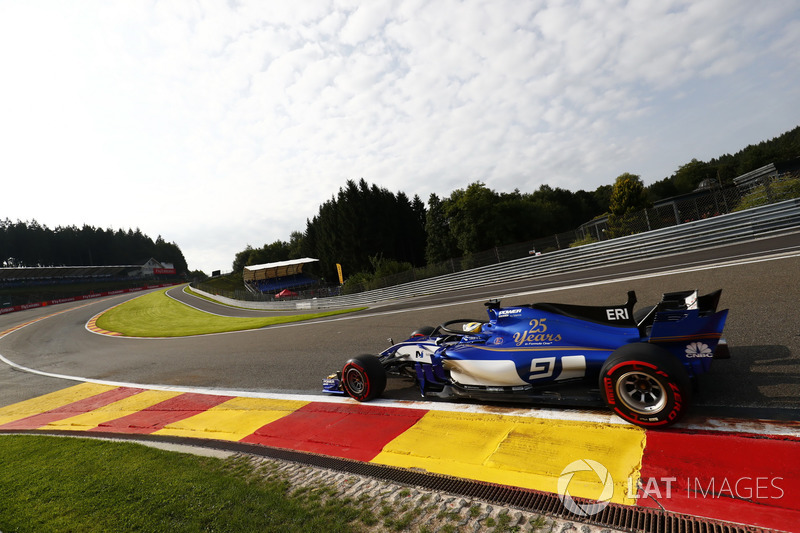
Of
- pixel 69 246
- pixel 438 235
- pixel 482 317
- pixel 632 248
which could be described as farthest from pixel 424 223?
pixel 69 246

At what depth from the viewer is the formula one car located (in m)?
3.23

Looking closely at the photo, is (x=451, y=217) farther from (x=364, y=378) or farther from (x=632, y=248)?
(x=364, y=378)

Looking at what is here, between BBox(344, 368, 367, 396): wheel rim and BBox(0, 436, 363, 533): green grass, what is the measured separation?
173 centimetres

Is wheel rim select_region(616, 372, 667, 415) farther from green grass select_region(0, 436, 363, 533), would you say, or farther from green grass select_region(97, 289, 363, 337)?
green grass select_region(97, 289, 363, 337)

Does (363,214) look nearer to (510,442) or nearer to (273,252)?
(510,442)

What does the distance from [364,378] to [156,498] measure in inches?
102

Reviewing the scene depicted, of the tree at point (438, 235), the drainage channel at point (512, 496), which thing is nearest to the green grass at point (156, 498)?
the drainage channel at point (512, 496)

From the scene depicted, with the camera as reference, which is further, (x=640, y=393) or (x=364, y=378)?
(x=364, y=378)

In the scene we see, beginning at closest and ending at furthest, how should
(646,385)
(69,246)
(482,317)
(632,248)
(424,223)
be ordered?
(646,385) < (482,317) < (632,248) < (424,223) < (69,246)

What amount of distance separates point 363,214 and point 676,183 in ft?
245

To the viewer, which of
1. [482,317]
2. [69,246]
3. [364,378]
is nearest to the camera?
[364,378]

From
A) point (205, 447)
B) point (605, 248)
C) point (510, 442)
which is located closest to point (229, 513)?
point (205, 447)

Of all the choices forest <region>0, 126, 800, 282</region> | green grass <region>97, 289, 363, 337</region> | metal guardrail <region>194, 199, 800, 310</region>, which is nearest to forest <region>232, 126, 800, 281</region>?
forest <region>0, 126, 800, 282</region>

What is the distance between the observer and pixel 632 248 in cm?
1852
